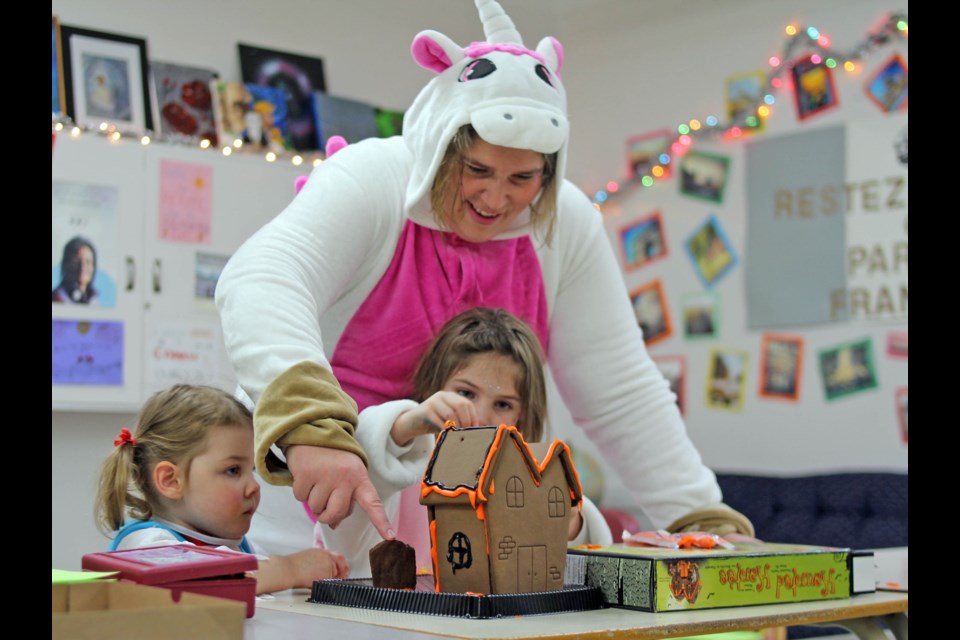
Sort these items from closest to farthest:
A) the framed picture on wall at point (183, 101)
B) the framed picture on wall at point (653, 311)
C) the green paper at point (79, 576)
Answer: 1. the green paper at point (79, 576)
2. the framed picture on wall at point (183, 101)
3. the framed picture on wall at point (653, 311)

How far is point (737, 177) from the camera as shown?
3.79m

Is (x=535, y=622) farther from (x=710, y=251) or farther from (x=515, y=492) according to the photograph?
(x=710, y=251)

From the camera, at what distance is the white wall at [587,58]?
Result: 10.6 ft

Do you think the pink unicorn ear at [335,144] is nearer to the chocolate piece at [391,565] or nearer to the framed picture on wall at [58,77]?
the chocolate piece at [391,565]

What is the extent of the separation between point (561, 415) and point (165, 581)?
3411 mm

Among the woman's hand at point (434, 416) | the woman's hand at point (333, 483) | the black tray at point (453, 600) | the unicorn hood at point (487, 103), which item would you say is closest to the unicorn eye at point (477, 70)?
the unicorn hood at point (487, 103)

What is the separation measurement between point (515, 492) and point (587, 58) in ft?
11.8

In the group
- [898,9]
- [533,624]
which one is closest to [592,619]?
[533,624]

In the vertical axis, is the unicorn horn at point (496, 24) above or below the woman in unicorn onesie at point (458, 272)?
above

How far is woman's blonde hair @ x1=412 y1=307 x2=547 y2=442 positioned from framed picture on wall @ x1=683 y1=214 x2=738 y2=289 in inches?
97.9

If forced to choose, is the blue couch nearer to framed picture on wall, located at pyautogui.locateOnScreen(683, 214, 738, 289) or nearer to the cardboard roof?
framed picture on wall, located at pyautogui.locateOnScreen(683, 214, 738, 289)

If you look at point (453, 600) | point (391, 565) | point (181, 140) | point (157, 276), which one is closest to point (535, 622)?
point (453, 600)

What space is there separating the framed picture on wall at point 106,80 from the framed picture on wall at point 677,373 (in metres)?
1.89

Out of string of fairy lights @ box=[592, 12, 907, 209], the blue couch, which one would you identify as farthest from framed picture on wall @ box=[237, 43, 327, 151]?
the blue couch
